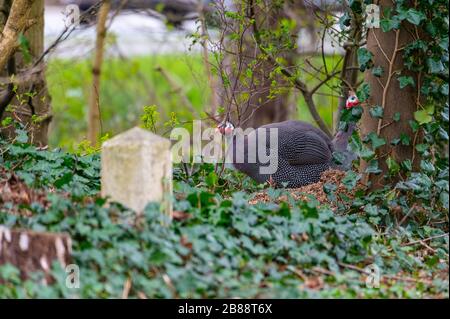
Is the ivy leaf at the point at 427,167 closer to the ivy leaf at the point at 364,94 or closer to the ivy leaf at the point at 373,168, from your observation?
the ivy leaf at the point at 373,168

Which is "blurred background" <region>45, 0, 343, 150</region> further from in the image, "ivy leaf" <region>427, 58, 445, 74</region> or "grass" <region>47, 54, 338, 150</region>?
"ivy leaf" <region>427, 58, 445, 74</region>

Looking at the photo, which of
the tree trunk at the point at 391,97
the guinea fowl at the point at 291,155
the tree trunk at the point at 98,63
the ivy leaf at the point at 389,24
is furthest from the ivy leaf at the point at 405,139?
the tree trunk at the point at 98,63

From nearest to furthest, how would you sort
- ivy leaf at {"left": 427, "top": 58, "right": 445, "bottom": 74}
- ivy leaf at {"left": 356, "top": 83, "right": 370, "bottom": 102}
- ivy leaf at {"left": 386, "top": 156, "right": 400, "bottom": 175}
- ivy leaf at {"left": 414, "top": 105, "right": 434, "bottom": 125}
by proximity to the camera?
1. ivy leaf at {"left": 414, "top": 105, "right": 434, "bottom": 125}
2. ivy leaf at {"left": 427, "top": 58, "right": 445, "bottom": 74}
3. ivy leaf at {"left": 386, "top": 156, "right": 400, "bottom": 175}
4. ivy leaf at {"left": 356, "top": 83, "right": 370, "bottom": 102}

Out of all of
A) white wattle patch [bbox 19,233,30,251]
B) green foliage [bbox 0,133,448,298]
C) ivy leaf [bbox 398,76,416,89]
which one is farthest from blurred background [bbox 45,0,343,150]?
white wattle patch [bbox 19,233,30,251]

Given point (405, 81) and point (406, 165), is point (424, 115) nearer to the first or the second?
point (405, 81)

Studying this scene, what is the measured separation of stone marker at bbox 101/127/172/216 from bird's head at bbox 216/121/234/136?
207 centimetres

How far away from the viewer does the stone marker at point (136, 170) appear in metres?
4.05

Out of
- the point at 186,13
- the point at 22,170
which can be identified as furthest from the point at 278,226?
the point at 186,13

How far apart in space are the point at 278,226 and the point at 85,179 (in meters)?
1.62

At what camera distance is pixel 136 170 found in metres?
4.05

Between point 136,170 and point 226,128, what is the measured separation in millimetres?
2266

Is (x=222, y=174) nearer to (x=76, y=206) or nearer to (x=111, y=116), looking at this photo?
(x=76, y=206)

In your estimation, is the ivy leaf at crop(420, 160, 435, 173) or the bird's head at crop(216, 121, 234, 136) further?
the bird's head at crop(216, 121, 234, 136)

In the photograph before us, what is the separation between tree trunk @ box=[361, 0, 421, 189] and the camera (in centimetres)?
533
